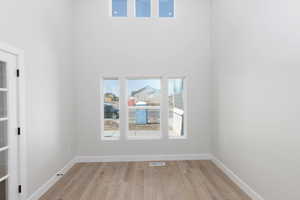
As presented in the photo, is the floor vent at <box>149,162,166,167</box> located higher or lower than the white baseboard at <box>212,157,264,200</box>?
lower

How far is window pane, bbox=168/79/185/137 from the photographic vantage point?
174 inches

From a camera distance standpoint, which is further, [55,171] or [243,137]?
[55,171]

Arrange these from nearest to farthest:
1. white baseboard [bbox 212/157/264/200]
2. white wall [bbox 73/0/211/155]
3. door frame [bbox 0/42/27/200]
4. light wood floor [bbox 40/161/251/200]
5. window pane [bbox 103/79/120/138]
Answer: door frame [bbox 0/42/27/200]
white baseboard [bbox 212/157/264/200]
light wood floor [bbox 40/161/251/200]
white wall [bbox 73/0/211/155]
window pane [bbox 103/79/120/138]

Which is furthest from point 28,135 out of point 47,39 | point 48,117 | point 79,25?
point 79,25

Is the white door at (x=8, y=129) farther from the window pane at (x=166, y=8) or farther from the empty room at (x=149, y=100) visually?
the window pane at (x=166, y=8)

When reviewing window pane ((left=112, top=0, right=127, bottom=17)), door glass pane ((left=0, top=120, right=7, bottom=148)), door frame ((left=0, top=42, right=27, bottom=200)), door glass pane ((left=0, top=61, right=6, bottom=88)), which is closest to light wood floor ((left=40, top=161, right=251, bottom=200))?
door frame ((left=0, top=42, right=27, bottom=200))

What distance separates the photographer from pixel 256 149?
8.41ft

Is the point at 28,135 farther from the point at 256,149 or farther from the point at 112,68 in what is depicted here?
the point at 256,149

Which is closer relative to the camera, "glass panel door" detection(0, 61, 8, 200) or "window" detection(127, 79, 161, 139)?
"glass panel door" detection(0, 61, 8, 200)

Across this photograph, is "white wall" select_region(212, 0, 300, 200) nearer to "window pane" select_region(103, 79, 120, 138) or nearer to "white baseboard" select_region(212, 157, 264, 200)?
"white baseboard" select_region(212, 157, 264, 200)

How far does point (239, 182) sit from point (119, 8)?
175 inches

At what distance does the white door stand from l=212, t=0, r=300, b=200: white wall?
3.28 m

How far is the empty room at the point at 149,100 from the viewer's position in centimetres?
219

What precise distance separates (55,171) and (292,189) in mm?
3543
